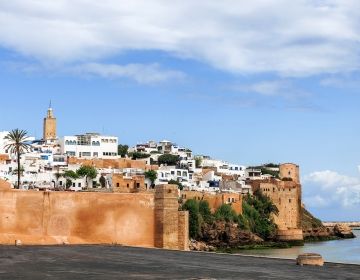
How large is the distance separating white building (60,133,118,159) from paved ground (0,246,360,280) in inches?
3167

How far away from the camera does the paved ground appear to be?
35.3 feet

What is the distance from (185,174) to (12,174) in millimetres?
26292

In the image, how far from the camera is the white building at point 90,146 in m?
96.2

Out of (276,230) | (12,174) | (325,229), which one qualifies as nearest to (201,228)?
(276,230)

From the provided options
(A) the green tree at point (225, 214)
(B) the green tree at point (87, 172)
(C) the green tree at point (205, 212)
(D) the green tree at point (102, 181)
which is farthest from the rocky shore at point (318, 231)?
(B) the green tree at point (87, 172)

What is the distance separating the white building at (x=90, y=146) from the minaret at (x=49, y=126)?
12842 millimetres

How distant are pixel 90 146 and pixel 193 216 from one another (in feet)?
107

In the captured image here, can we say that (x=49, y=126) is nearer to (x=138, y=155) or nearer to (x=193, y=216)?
(x=138, y=155)

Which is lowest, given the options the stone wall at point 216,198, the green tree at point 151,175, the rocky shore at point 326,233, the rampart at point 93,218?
the rocky shore at point 326,233

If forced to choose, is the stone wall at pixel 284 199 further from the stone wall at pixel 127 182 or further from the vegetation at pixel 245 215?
the stone wall at pixel 127 182

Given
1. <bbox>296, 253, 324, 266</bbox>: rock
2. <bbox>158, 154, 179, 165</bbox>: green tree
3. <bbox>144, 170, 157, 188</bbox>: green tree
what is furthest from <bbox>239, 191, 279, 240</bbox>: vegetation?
<bbox>296, 253, 324, 266</bbox>: rock

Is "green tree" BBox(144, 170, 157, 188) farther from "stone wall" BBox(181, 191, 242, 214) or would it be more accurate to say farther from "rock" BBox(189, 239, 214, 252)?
"rock" BBox(189, 239, 214, 252)

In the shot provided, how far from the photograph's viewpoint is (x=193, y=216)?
68.8 metres

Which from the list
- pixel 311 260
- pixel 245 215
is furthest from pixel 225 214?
pixel 311 260
